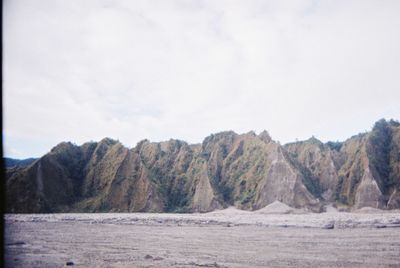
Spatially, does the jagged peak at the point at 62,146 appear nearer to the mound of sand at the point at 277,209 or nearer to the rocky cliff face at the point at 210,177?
the rocky cliff face at the point at 210,177

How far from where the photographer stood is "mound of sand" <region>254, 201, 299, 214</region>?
95.6 ft

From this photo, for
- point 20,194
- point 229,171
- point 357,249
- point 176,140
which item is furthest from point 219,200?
point 357,249

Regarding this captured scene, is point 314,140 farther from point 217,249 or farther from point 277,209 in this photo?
point 217,249

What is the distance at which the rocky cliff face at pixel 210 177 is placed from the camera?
29.8 m

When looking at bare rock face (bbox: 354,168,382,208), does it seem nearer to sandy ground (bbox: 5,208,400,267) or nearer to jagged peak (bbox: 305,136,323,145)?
sandy ground (bbox: 5,208,400,267)

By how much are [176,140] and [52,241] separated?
2878 cm

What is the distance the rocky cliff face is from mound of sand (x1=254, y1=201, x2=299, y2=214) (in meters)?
0.84

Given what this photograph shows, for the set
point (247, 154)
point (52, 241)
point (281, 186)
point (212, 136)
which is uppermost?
point (212, 136)

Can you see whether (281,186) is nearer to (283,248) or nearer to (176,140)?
(176,140)

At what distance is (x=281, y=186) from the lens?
104 feet

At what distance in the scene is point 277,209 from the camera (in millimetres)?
29609

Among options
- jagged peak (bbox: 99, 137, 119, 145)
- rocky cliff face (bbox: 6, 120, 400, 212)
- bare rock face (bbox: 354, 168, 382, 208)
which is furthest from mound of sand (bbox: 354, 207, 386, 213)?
jagged peak (bbox: 99, 137, 119, 145)

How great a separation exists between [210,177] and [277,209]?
27.8 ft

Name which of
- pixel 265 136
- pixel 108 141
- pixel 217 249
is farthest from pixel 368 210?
pixel 108 141
